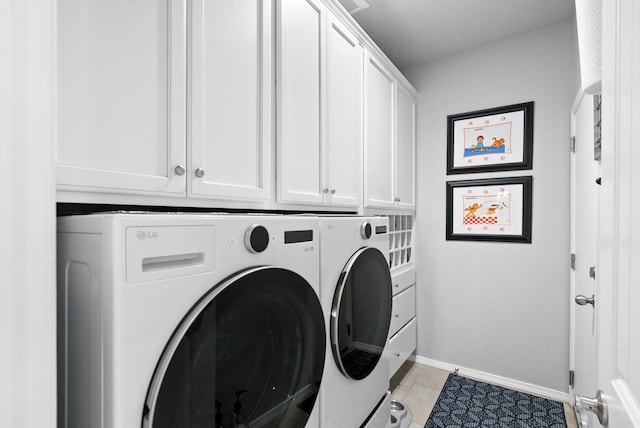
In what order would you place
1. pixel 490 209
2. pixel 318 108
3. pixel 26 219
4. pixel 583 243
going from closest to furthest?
pixel 26 219 < pixel 318 108 < pixel 583 243 < pixel 490 209

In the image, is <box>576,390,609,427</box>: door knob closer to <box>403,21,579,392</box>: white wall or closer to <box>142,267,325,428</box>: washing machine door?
<box>142,267,325,428</box>: washing machine door

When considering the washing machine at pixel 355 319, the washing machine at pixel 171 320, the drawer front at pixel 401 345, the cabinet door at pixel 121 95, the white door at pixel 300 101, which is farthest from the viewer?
the drawer front at pixel 401 345

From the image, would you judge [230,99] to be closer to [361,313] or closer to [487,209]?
[361,313]

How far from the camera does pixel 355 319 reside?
126 cm

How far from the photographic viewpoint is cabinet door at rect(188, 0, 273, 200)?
978mm

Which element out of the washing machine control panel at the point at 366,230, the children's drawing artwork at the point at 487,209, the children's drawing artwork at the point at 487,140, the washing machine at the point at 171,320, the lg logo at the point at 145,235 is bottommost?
the washing machine at the point at 171,320

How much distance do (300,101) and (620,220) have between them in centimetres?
115

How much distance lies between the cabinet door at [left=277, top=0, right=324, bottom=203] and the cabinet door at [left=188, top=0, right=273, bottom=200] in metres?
0.07

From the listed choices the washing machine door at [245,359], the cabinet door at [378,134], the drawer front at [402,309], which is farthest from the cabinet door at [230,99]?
the drawer front at [402,309]

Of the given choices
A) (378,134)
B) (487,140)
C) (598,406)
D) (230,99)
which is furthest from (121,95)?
(487,140)

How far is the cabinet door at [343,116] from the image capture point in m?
1.58

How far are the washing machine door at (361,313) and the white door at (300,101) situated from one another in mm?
381

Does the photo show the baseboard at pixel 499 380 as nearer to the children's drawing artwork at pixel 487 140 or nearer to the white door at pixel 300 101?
the children's drawing artwork at pixel 487 140

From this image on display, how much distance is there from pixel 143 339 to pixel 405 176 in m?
2.25
